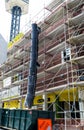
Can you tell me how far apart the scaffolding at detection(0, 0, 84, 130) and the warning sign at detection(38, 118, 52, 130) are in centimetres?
188

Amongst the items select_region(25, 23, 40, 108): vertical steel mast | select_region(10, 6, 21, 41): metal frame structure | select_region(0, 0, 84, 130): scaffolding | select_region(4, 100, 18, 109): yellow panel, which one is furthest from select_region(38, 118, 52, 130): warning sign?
select_region(10, 6, 21, 41): metal frame structure

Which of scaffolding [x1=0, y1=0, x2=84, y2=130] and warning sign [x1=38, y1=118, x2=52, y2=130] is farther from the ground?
scaffolding [x1=0, y1=0, x2=84, y2=130]

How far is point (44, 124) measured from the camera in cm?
1100

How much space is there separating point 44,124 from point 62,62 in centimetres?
597

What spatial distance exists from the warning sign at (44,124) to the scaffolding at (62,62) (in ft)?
6.17

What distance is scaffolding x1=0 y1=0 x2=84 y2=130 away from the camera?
46.3ft

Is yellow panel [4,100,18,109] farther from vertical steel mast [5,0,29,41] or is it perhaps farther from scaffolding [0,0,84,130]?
vertical steel mast [5,0,29,41]

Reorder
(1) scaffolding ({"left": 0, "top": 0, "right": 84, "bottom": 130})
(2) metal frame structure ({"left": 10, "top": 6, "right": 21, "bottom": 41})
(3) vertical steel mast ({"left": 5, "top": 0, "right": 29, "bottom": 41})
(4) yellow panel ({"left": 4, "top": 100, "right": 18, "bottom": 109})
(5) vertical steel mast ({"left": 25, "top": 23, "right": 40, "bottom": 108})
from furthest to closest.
A: 1. (3) vertical steel mast ({"left": 5, "top": 0, "right": 29, "bottom": 41})
2. (2) metal frame structure ({"left": 10, "top": 6, "right": 21, "bottom": 41})
3. (4) yellow panel ({"left": 4, "top": 100, "right": 18, "bottom": 109})
4. (5) vertical steel mast ({"left": 25, "top": 23, "right": 40, "bottom": 108})
5. (1) scaffolding ({"left": 0, "top": 0, "right": 84, "bottom": 130})

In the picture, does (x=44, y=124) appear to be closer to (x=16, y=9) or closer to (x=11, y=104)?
(x=11, y=104)

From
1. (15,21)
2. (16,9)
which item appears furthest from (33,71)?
(16,9)

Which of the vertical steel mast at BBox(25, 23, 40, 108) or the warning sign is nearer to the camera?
the warning sign

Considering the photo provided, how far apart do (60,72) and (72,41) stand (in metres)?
3.12

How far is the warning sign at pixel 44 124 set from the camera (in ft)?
35.0

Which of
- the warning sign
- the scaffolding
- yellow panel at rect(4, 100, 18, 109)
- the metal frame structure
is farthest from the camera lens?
the metal frame structure
